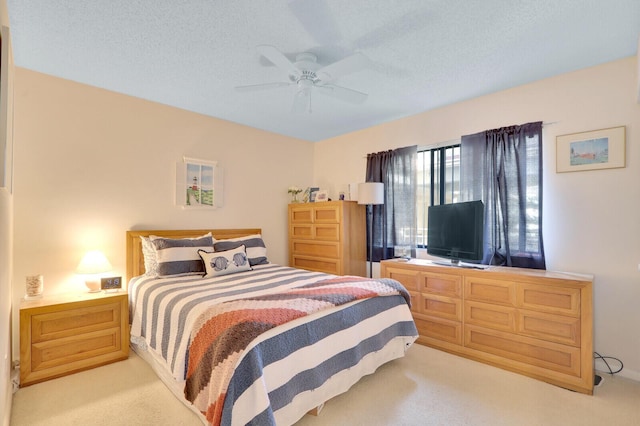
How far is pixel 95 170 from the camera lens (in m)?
3.11

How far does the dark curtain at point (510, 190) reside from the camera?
2912 millimetres

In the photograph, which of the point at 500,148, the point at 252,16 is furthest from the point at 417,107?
the point at 252,16

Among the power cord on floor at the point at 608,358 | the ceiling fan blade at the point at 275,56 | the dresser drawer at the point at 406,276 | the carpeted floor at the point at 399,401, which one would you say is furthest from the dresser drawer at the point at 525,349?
the ceiling fan blade at the point at 275,56

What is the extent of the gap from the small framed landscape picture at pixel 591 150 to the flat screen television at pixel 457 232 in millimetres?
799

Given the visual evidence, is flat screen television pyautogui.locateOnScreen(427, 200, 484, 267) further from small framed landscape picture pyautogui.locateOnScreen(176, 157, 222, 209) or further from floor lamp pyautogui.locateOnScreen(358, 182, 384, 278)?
small framed landscape picture pyautogui.locateOnScreen(176, 157, 222, 209)

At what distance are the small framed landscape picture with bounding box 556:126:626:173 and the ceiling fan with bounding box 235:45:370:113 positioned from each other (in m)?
1.87

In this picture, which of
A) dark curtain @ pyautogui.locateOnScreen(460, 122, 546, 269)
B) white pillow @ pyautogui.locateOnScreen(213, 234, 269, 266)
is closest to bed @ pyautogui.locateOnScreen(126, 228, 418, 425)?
white pillow @ pyautogui.locateOnScreen(213, 234, 269, 266)

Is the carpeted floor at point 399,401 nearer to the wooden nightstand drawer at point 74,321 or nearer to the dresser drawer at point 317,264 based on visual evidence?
the wooden nightstand drawer at point 74,321

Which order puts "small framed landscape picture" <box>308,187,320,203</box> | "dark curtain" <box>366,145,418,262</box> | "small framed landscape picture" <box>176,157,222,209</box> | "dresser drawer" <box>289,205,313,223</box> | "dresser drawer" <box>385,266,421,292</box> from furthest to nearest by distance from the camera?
"small framed landscape picture" <box>308,187,320,203</box>, "dresser drawer" <box>289,205,313,223</box>, "dark curtain" <box>366,145,418,262</box>, "small framed landscape picture" <box>176,157,222,209</box>, "dresser drawer" <box>385,266,421,292</box>

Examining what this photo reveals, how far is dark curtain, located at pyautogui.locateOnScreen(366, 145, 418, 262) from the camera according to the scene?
3.88 metres

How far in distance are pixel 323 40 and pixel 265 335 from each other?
201 centimetres

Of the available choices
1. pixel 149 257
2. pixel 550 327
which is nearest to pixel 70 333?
pixel 149 257

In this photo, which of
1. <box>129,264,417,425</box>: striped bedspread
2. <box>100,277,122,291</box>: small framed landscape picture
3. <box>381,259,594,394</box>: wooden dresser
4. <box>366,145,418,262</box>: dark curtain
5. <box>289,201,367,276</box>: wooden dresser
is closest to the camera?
<box>129,264,417,425</box>: striped bedspread

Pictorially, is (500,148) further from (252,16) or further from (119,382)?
(119,382)
